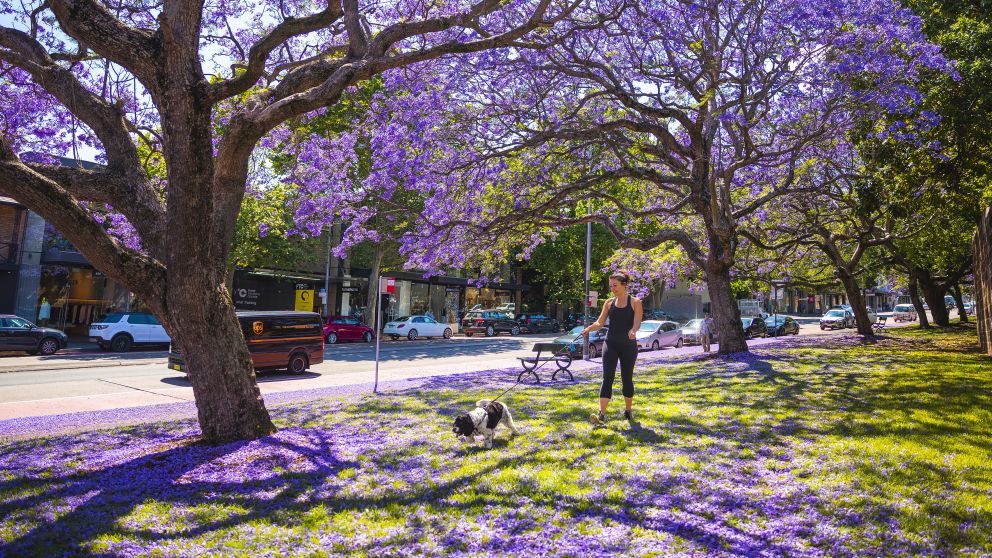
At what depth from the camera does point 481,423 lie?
6.32 m

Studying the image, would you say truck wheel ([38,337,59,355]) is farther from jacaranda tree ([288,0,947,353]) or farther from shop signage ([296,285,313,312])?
jacaranda tree ([288,0,947,353])

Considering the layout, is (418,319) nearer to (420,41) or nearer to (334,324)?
(334,324)

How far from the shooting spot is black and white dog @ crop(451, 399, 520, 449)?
245 inches

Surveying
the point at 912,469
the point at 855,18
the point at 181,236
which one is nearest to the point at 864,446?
the point at 912,469

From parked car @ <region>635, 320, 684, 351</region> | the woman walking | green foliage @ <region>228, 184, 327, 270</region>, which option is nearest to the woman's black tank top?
the woman walking

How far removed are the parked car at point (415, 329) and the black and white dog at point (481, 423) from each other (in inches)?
1115

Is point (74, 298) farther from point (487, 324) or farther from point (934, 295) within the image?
point (934, 295)

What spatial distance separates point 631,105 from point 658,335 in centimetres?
1700

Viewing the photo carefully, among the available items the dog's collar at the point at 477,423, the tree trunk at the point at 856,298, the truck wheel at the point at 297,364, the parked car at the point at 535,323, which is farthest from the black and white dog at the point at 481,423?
the parked car at the point at 535,323

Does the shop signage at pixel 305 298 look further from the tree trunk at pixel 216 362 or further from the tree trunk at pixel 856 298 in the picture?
the tree trunk at pixel 216 362

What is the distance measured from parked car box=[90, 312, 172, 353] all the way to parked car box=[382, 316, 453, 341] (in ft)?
40.5

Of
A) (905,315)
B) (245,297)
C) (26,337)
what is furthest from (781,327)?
(26,337)

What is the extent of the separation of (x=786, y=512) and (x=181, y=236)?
19.3 feet

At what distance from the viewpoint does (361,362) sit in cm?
2069
